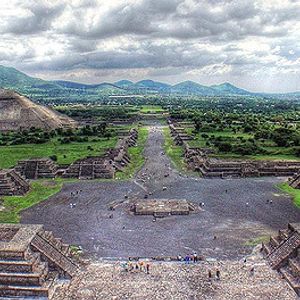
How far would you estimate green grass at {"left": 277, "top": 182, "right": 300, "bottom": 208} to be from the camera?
41003 mm

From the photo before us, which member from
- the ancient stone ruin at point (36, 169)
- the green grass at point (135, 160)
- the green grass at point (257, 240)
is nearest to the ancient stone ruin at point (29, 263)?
the green grass at point (257, 240)

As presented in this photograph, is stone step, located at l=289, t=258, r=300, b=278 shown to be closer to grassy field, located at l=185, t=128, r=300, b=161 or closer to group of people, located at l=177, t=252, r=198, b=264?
group of people, located at l=177, t=252, r=198, b=264

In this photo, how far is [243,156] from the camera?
62.2 metres

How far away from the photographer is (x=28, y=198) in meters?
43.3


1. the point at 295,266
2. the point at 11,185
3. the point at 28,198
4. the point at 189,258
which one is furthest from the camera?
the point at 11,185

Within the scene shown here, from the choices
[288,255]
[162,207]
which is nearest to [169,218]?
[162,207]

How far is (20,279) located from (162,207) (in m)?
18.4

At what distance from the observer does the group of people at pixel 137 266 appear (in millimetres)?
25219

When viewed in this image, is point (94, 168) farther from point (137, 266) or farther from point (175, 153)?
point (137, 266)

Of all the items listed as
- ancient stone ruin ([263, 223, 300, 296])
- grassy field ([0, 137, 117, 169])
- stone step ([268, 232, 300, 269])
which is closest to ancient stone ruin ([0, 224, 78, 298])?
stone step ([268, 232, 300, 269])

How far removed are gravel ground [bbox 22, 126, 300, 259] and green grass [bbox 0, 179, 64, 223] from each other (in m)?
1.18

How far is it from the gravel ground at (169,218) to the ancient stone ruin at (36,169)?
613cm

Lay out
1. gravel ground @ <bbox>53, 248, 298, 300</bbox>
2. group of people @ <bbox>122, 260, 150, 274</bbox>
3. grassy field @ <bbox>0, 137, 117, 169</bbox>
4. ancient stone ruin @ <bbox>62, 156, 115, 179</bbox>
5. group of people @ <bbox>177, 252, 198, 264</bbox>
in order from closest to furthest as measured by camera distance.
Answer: gravel ground @ <bbox>53, 248, 298, 300</bbox> < group of people @ <bbox>122, 260, 150, 274</bbox> < group of people @ <bbox>177, 252, 198, 264</bbox> < ancient stone ruin @ <bbox>62, 156, 115, 179</bbox> < grassy field @ <bbox>0, 137, 117, 169</bbox>

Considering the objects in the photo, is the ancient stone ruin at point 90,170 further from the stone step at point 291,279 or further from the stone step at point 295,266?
the stone step at point 295,266
